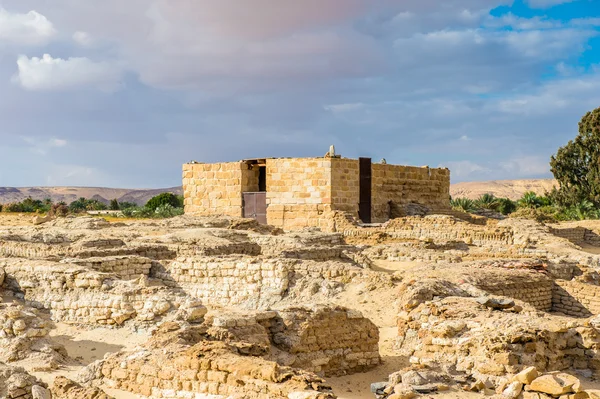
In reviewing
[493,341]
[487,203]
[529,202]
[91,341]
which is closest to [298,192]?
[91,341]

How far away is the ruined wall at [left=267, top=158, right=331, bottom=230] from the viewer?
23.2 metres

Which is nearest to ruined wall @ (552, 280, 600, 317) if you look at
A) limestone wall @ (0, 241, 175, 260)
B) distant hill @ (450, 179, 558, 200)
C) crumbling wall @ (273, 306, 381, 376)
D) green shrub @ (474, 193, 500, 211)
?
crumbling wall @ (273, 306, 381, 376)

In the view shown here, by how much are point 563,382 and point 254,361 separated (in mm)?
2293

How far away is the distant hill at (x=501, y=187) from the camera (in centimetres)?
10550

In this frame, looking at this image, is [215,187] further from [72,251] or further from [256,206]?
[72,251]

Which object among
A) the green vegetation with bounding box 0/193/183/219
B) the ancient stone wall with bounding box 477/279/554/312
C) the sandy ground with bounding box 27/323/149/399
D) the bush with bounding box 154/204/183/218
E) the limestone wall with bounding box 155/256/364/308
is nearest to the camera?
the sandy ground with bounding box 27/323/149/399

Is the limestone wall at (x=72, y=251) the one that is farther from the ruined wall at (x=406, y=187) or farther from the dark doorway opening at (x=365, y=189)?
the ruined wall at (x=406, y=187)

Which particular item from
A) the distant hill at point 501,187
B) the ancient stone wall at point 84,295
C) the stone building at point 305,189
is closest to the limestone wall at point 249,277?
the ancient stone wall at point 84,295

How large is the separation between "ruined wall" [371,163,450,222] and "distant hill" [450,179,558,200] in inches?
3053

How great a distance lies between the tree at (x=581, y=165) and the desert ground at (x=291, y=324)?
28302 mm

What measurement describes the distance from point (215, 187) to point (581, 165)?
1042 inches

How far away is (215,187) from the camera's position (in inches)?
995

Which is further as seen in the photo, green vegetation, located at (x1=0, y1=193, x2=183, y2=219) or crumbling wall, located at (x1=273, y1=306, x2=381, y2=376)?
green vegetation, located at (x1=0, y1=193, x2=183, y2=219)

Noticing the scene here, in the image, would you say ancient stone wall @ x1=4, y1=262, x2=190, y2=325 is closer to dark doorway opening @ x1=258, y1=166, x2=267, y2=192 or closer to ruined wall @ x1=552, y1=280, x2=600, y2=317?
ruined wall @ x1=552, y1=280, x2=600, y2=317
